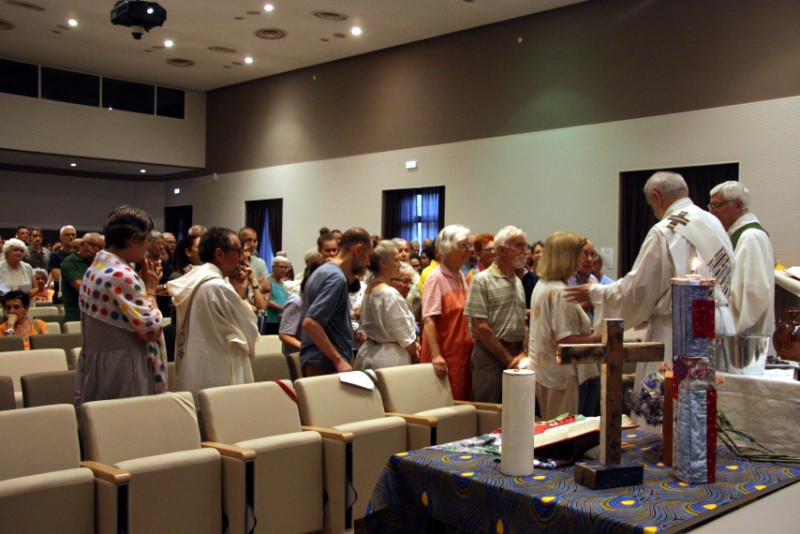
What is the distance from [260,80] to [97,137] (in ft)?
11.2

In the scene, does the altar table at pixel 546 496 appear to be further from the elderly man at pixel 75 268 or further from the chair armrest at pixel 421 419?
the elderly man at pixel 75 268

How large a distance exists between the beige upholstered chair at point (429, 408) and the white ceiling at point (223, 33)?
674cm

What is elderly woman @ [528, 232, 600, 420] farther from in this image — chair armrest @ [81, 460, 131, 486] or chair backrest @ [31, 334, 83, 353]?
chair backrest @ [31, 334, 83, 353]

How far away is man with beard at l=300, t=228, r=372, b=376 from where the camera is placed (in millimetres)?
3941

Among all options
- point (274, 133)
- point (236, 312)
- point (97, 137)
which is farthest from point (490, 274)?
point (97, 137)

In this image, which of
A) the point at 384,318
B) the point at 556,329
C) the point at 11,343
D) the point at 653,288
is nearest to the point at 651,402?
the point at 653,288

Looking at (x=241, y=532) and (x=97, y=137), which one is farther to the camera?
(x=97, y=137)

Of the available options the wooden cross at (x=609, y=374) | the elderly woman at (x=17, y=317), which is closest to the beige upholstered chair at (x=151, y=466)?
the wooden cross at (x=609, y=374)

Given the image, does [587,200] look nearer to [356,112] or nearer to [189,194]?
[356,112]

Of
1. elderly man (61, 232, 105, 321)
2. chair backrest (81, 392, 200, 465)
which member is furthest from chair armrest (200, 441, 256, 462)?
elderly man (61, 232, 105, 321)

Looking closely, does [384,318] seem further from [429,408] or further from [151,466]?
[151,466]

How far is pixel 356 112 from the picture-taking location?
12.4 meters

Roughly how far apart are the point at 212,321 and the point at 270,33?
352 inches

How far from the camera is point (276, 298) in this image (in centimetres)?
720
